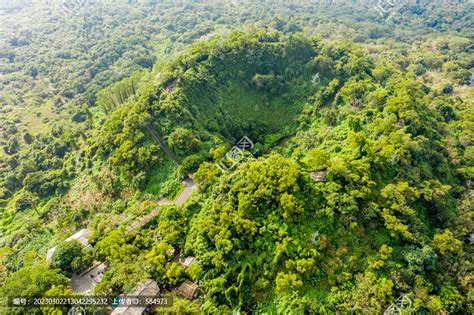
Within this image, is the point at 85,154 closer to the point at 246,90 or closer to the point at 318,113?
the point at 246,90

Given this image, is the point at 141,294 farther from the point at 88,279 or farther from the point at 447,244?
the point at 447,244

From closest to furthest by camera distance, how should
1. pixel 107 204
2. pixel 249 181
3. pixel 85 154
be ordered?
pixel 249 181 < pixel 107 204 < pixel 85 154

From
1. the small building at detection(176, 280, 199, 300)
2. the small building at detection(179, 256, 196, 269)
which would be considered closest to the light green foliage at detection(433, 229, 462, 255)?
the small building at detection(176, 280, 199, 300)

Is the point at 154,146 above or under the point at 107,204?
above

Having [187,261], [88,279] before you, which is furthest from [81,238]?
[187,261]

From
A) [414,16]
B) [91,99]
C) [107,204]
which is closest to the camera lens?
[107,204]

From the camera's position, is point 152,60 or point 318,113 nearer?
point 318,113

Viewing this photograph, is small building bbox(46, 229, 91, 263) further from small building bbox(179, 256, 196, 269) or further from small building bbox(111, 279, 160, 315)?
small building bbox(179, 256, 196, 269)

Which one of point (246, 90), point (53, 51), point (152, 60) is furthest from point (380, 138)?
point (53, 51)
